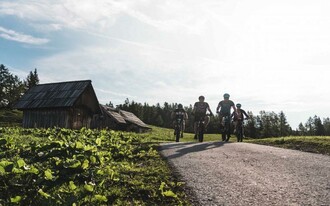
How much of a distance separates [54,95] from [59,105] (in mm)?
2529

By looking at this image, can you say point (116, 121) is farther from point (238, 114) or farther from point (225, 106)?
point (225, 106)

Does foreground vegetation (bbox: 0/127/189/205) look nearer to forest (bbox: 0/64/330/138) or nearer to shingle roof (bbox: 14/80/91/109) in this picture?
shingle roof (bbox: 14/80/91/109)

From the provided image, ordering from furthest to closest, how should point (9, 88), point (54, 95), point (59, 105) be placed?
point (9, 88), point (54, 95), point (59, 105)

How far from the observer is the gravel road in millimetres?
4332

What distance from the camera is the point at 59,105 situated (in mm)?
30781

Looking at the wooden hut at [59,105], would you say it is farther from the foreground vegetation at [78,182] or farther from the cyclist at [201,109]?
the foreground vegetation at [78,182]

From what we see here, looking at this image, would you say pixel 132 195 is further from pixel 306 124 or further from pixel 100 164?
pixel 306 124

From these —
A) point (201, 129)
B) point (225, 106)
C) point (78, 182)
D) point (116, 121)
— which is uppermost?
point (225, 106)

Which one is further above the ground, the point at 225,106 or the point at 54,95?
the point at 54,95

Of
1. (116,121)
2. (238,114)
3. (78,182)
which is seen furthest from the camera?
(116,121)

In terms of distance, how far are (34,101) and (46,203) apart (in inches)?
1255

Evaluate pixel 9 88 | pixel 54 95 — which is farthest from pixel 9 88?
pixel 54 95

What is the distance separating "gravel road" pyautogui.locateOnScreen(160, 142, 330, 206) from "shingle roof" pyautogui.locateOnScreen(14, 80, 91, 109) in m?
25.4

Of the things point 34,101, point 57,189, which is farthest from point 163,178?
point 34,101
